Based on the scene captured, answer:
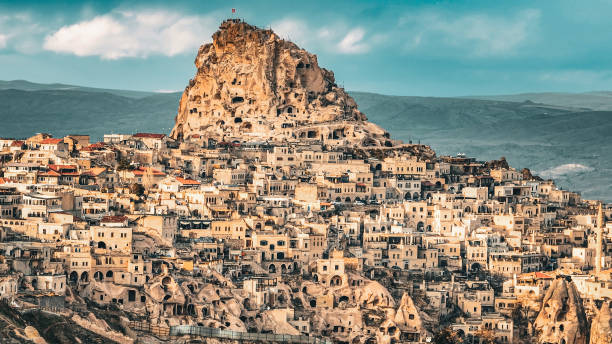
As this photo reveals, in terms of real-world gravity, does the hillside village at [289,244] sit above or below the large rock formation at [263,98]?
below

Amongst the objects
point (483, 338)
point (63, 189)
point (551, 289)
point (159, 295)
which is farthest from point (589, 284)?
point (63, 189)

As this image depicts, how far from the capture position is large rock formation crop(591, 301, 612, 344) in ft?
251

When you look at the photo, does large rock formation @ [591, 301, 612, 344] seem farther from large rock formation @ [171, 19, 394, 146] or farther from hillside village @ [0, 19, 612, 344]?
large rock formation @ [171, 19, 394, 146]

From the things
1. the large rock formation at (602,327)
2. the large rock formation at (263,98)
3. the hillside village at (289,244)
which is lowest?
the large rock formation at (602,327)

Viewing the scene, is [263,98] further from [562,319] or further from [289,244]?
[562,319]

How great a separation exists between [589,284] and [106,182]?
2992cm

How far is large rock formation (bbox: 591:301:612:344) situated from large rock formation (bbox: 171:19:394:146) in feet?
123

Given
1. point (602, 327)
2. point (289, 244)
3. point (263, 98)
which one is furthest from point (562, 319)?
point (263, 98)

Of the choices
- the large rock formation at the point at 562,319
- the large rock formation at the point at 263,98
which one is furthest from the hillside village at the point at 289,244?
the large rock formation at the point at 263,98

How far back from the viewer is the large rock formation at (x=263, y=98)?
113m

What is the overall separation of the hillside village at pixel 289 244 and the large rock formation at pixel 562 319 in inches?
3.6

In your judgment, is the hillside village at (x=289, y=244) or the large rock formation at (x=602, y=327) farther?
the large rock formation at (x=602, y=327)

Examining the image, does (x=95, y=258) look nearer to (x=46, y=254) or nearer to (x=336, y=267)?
(x=46, y=254)

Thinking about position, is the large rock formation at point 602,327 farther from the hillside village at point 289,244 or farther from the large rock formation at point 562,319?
the large rock formation at point 562,319
